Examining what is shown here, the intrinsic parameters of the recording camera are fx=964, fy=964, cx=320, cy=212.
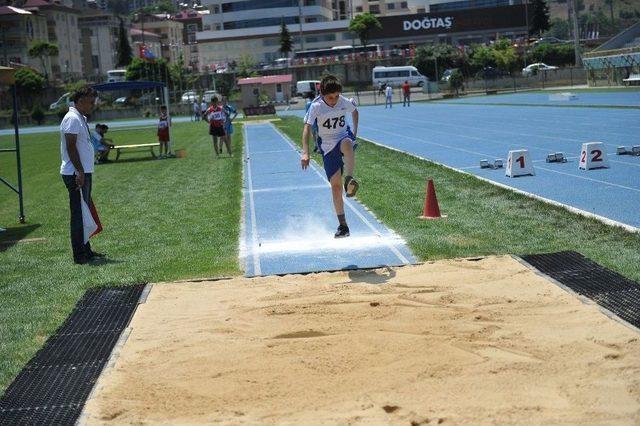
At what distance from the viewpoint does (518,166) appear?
17797 mm

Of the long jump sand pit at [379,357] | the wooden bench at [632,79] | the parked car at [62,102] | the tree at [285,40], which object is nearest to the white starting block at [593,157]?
the long jump sand pit at [379,357]

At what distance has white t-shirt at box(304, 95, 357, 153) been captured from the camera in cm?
1055

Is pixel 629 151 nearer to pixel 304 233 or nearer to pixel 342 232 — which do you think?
pixel 304 233

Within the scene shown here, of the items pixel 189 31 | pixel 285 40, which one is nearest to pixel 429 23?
pixel 285 40

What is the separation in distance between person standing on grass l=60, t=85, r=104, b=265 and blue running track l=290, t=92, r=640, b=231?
6296 mm

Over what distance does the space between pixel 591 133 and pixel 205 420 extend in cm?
2337

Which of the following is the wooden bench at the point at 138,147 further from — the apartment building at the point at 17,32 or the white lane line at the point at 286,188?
the apartment building at the point at 17,32

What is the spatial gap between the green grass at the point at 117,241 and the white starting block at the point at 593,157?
643cm

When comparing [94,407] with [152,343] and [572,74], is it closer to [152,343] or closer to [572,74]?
[152,343]

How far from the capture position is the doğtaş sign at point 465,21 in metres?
109

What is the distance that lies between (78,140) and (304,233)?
319 centimetres

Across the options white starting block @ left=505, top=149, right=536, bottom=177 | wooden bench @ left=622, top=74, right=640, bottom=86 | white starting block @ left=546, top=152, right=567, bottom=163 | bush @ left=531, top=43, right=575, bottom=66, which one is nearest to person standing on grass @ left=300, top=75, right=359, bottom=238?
white starting block @ left=505, top=149, right=536, bottom=177

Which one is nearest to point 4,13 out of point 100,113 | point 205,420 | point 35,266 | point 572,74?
point 100,113

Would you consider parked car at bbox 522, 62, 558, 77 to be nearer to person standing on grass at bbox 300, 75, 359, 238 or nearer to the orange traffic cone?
the orange traffic cone
